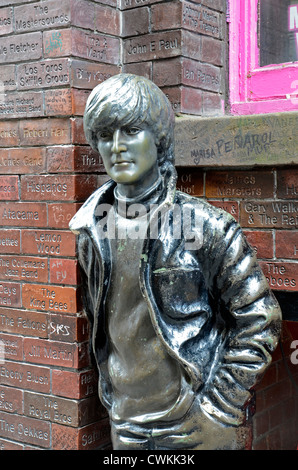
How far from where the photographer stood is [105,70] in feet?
9.12

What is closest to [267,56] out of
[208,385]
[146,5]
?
[146,5]

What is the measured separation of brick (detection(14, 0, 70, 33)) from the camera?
8.52 ft

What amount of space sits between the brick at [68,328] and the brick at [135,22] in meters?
1.38

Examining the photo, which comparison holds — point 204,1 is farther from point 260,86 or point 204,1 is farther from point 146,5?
point 260,86

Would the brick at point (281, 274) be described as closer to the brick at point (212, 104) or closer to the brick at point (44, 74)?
the brick at point (212, 104)

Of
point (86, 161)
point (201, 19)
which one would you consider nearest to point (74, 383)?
point (86, 161)

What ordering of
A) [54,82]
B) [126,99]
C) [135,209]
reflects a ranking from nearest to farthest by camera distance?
[126,99], [135,209], [54,82]

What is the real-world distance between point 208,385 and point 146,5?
1.77m

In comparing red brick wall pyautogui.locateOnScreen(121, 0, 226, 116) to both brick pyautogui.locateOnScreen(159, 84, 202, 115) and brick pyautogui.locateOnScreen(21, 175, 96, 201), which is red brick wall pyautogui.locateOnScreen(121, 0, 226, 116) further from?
brick pyautogui.locateOnScreen(21, 175, 96, 201)

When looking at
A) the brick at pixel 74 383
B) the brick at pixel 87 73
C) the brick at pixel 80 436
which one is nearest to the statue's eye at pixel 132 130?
the brick at pixel 87 73

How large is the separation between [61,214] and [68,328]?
517mm

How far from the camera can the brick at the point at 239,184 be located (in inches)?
98.8

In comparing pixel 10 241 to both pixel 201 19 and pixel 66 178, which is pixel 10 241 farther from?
pixel 201 19

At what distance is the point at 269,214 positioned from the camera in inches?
98.7
